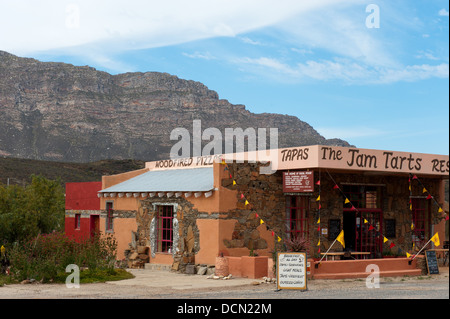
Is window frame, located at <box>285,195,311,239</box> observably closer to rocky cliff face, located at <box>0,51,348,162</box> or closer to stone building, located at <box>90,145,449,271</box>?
stone building, located at <box>90,145,449,271</box>

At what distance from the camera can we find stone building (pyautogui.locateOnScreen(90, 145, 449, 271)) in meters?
20.5

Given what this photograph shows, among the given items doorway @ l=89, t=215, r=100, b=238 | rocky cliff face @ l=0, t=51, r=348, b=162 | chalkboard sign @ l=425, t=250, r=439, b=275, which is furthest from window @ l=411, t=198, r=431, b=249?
rocky cliff face @ l=0, t=51, r=348, b=162

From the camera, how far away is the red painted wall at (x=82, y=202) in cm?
2745

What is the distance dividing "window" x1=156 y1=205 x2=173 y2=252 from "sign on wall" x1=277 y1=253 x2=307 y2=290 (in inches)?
295

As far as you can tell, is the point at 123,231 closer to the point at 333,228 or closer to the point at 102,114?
the point at 333,228

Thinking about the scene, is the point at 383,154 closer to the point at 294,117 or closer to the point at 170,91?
the point at 294,117

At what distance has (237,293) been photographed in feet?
50.0

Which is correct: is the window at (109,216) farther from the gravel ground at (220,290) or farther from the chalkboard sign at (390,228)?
the chalkboard sign at (390,228)

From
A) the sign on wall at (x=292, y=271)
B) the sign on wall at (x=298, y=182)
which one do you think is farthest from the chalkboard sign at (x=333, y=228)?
the sign on wall at (x=292, y=271)

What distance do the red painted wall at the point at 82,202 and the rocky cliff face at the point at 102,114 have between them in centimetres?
5894

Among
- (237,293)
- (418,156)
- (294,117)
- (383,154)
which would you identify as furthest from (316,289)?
(294,117)

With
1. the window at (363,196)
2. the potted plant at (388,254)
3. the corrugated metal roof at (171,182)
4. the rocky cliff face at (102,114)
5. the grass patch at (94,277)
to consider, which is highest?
the rocky cliff face at (102,114)

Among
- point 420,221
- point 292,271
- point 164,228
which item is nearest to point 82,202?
point 164,228

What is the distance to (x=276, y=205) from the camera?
2144cm
